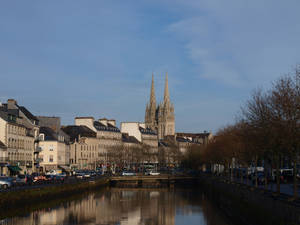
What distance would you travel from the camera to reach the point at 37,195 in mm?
59219

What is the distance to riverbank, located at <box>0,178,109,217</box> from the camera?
50.2m

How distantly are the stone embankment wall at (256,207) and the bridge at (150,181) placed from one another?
147 ft

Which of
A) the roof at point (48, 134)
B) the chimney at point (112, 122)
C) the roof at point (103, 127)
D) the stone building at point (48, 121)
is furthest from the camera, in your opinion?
the chimney at point (112, 122)

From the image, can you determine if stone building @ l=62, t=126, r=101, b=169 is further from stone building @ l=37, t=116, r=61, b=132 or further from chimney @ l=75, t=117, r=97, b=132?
stone building @ l=37, t=116, r=61, b=132

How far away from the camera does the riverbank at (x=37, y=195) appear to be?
165 feet

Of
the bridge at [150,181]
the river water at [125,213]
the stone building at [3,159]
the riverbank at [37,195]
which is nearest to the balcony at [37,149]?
the bridge at [150,181]

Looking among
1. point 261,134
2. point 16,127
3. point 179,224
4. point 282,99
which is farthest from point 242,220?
point 16,127

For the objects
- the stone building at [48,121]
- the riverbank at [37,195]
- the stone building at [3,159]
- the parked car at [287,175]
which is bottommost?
the riverbank at [37,195]

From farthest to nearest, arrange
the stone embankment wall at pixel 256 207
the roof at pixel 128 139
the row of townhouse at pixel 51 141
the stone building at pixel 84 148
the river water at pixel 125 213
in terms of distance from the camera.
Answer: the roof at pixel 128 139
the stone building at pixel 84 148
the row of townhouse at pixel 51 141
the river water at pixel 125 213
the stone embankment wall at pixel 256 207

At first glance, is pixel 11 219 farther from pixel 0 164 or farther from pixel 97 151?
pixel 97 151

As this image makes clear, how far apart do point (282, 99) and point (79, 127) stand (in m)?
119

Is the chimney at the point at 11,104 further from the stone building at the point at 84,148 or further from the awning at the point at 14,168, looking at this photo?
the stone building at the point at 84,148

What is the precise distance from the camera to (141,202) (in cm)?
7519

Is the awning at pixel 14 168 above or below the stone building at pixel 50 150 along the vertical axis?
below
